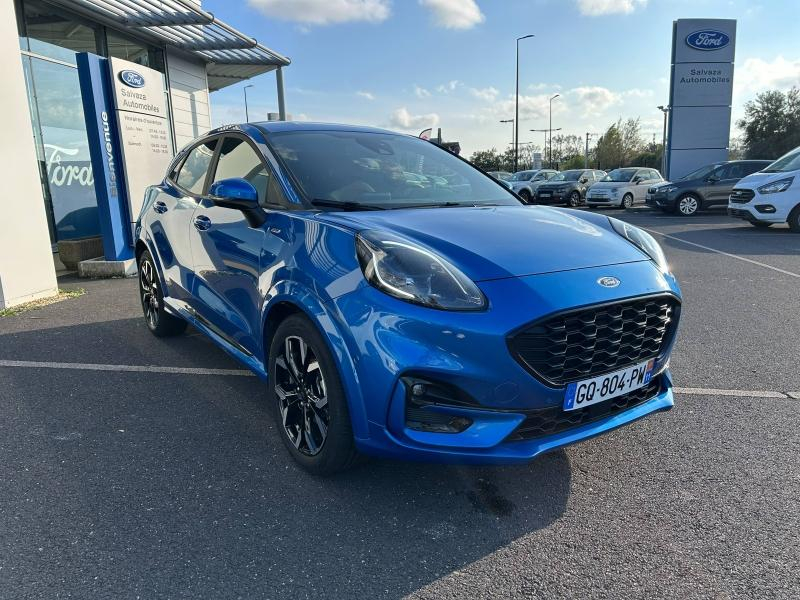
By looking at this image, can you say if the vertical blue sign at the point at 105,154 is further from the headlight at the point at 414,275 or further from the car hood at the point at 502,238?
the headlight at the point at 414,275

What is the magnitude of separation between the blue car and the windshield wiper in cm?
1

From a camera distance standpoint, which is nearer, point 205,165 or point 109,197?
point 205,165

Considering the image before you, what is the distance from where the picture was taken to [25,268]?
6.24 metres

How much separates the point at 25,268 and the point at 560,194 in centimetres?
1872

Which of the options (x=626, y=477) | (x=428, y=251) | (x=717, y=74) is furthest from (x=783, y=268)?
(x=717, y=74)

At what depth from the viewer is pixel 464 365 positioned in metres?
2.04

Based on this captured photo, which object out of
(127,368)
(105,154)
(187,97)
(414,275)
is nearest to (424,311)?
(414,275)

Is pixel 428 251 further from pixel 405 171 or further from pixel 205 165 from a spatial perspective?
pixel 205 165

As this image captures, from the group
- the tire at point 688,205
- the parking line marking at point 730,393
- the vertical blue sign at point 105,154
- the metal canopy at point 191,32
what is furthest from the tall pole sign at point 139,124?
the tire at point 688,205

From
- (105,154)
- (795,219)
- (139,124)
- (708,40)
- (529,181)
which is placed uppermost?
(708,40)

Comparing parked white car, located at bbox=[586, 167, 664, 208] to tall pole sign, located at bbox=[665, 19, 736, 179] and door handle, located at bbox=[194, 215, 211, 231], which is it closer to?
tall pole sign, located at bbox=[665, 19, 736, 179]

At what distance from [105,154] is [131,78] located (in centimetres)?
113

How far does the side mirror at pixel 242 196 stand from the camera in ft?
9.13

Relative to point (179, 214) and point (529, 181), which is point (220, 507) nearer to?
point (179, 214)
